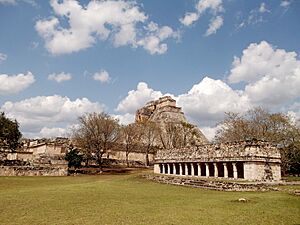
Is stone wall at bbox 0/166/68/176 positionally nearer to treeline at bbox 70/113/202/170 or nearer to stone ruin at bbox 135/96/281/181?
treeline at bbox 70/113/202/170

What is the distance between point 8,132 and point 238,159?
32234mm

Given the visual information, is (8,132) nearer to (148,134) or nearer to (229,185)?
(148,134)

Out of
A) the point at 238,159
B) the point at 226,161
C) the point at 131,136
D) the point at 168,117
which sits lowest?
the point at 226,161

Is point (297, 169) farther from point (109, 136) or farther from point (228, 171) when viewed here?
point (109, 136)

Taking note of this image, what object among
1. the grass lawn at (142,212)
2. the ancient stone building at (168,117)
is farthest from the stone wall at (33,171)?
the ancient stone building at (168,117)

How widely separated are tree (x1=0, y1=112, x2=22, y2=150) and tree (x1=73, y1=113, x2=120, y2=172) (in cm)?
955

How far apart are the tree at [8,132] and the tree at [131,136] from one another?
A: 18.1 m

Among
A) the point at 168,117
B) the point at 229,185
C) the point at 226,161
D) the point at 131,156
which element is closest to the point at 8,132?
the point at 131,156

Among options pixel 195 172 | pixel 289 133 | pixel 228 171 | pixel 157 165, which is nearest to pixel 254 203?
pixel 228 171

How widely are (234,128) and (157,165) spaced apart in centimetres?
1346

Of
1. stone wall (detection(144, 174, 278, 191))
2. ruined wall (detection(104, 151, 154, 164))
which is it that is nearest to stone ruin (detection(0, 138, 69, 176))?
ruined wall (detection(104, 151, 154, 164))

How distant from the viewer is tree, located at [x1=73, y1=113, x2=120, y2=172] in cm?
4622

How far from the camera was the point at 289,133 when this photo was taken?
40.8m

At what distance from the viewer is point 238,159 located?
96.1ft
